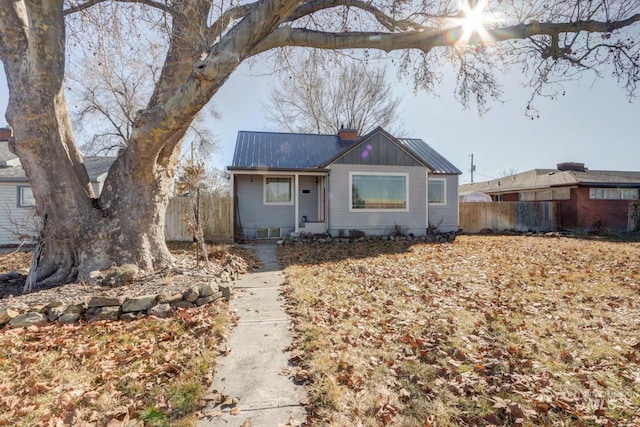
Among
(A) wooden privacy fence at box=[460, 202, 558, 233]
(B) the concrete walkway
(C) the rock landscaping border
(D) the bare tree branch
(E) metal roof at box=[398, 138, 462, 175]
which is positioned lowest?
(B) the concrete walkway

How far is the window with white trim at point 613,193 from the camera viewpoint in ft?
56.6

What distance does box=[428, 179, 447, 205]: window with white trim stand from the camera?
13781 mm

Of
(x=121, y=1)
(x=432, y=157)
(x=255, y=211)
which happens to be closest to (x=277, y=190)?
(x=255, y=211)

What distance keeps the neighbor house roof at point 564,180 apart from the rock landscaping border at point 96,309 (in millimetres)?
20938

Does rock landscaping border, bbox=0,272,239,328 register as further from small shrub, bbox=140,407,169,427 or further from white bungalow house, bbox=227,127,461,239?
white bungalow house, bbox=227,127,461,239

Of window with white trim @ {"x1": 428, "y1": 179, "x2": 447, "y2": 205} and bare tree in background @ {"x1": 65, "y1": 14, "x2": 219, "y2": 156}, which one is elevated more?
bare tree in background @ {"x1": 65, "y1": 14, "x2": 219, "y2": 156}

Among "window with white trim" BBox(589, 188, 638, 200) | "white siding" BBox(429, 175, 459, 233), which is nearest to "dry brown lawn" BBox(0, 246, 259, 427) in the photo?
"white siding" BBox(429, 175, 459, 233)

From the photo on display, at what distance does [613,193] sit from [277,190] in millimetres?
19887

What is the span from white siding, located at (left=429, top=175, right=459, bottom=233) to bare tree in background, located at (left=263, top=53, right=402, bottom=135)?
10.7 m

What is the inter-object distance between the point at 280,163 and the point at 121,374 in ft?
34.1

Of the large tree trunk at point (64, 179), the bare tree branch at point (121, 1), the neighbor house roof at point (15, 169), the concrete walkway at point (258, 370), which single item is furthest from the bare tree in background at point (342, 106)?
the concrete walkway at point (258, 370)

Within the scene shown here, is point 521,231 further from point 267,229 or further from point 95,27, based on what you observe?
point 95,27

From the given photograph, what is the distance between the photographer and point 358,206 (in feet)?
38.8

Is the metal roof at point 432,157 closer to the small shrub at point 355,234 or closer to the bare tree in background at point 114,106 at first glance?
the small shrub at point 355,234
